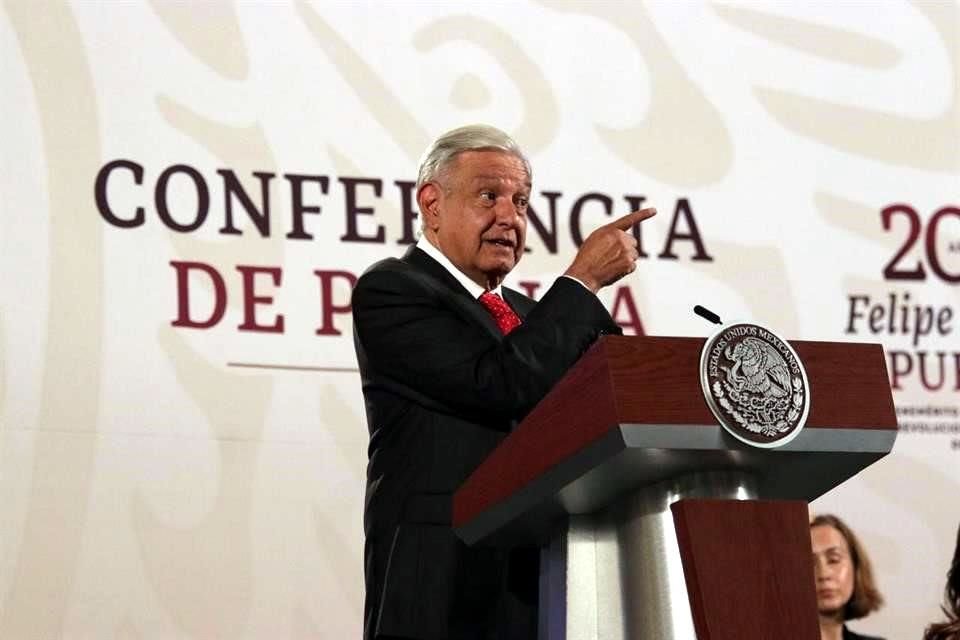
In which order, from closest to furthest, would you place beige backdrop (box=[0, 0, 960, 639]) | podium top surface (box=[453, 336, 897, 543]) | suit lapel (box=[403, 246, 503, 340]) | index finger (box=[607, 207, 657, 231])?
1. podium top surface (box=[453, 336, 897, 543])
2. index finger (box=[607, 207, 657, 231])
3. suit lapel (box=[403, 246, 503, 340])
4. beige backdrop (box=[0, 0, 960, 639])

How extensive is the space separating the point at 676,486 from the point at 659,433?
0.13 m

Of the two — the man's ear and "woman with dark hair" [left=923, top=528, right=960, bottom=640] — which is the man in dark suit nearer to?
the man's ear

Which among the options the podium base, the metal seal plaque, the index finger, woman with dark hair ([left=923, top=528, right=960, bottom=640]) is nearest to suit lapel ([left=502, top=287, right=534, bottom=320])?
the index finger

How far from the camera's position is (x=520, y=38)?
373 centimetres

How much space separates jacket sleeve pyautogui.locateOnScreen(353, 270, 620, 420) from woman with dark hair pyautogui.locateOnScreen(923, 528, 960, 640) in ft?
4.95

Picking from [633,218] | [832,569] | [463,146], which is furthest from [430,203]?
[832,569]

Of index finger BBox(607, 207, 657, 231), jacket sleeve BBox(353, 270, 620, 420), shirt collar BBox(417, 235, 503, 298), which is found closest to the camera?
index finger BBox(607, 207, 657, 231)

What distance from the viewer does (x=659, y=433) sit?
4.37 feet

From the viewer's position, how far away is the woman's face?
355cm

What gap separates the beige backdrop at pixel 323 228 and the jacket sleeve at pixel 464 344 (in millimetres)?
1080

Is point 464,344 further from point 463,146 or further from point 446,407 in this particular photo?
point 463,146

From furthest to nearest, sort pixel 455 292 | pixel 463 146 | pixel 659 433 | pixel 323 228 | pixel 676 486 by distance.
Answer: pixel 323 228 → pixel 463 146 → pixel 455 292 → pixel 676 486 → pixel 659 433

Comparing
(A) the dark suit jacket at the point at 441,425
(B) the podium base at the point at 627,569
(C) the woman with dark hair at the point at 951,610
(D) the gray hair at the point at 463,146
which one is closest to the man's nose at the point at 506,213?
(D) the gray hair at the point at 463,146

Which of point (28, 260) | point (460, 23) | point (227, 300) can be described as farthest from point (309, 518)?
point (460, 23)
